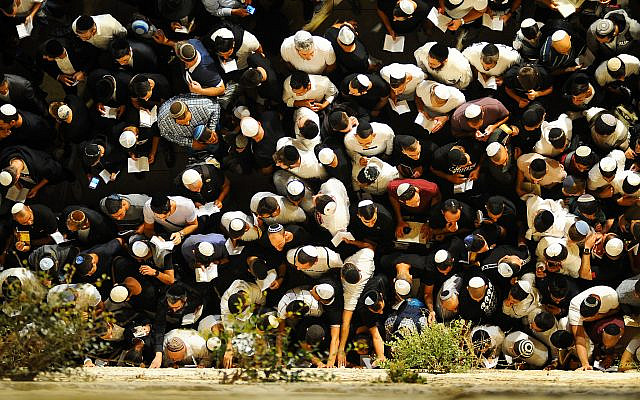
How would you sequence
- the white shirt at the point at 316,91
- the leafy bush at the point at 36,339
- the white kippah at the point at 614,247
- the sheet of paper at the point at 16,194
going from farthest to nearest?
the sheet of paper at the point at 16,194, the white shirt at the point at 316,91, the white kippah at the point at 614,247, the leafy bush at the point at 36,339

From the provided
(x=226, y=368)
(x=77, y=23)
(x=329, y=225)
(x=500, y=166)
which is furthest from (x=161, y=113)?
(x=500, y=166)

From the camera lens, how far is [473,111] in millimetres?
7758

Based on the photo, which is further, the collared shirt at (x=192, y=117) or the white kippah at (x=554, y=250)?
the collared shirt at (x=192, y=117)

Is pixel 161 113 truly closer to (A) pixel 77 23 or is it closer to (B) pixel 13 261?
(A) pixel 77 23

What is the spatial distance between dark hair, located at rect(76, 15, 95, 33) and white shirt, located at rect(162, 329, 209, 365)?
268 cm

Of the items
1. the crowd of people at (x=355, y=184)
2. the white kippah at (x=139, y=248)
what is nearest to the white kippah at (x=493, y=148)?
the crowd of people at (x=355, y=184)

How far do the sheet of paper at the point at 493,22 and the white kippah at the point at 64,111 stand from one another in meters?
3.66

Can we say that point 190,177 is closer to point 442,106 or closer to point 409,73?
point 409,73

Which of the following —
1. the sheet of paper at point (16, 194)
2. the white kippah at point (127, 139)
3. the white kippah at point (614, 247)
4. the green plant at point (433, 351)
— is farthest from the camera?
the sheet of paper at point (16, 194)

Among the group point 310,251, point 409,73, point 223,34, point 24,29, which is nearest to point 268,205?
point 310,251

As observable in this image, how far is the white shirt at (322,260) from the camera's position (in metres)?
7.88

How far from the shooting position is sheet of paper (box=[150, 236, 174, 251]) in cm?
808

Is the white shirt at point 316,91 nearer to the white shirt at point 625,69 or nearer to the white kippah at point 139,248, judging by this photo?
the white kippah at point 139,248

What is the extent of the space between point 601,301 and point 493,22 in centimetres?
252
